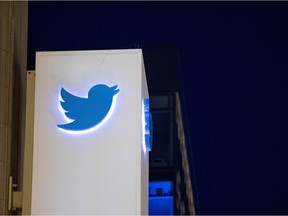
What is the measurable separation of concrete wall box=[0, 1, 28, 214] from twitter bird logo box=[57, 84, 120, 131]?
2.51ft

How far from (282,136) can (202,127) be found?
894 millimetres

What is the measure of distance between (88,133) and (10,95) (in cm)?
97

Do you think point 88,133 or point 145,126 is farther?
point 145,126

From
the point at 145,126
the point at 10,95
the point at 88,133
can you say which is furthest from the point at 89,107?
the point at 10,95

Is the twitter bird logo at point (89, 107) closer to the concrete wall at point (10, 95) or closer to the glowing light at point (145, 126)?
the glowing light at point (145, 126)

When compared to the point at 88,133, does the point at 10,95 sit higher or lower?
higher

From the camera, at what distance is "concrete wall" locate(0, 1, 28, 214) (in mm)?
5230

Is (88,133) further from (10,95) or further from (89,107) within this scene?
(10,95)

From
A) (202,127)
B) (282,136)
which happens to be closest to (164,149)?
(202,127)

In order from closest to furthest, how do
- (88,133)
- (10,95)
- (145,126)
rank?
(88,133)
(145,126)
(10,95)

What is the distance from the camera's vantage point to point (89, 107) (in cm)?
463

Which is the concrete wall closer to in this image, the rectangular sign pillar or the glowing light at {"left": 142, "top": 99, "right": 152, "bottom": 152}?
the rectangular sign pillar

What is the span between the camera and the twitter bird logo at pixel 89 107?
15.2 feet

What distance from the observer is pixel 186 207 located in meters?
9.56
